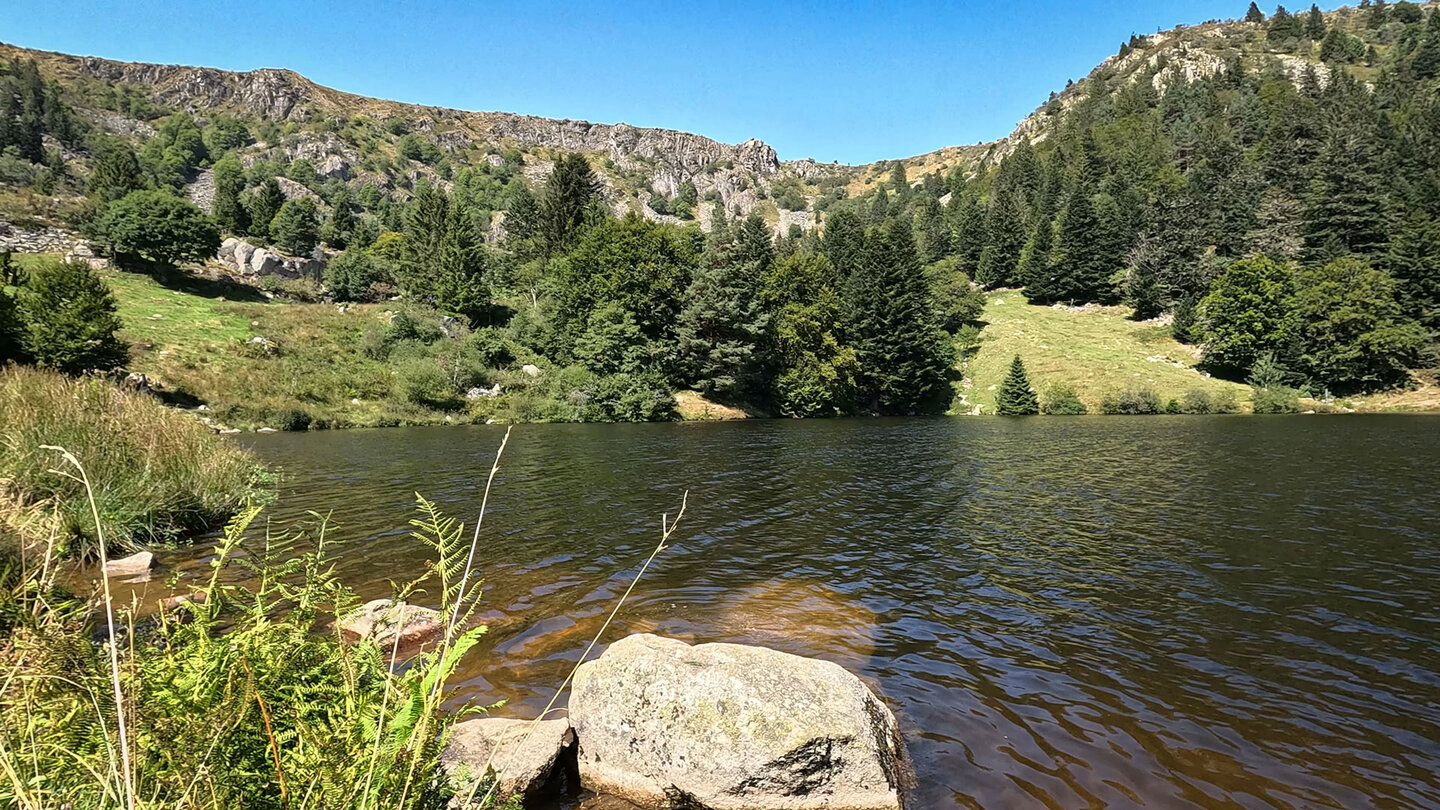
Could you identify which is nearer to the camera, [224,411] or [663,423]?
[224,411]

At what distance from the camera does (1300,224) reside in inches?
2894

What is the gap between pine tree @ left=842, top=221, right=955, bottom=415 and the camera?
63.6 meters

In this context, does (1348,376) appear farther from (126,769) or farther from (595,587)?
(126,769)

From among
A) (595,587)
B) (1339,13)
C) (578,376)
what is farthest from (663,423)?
(1339,13)

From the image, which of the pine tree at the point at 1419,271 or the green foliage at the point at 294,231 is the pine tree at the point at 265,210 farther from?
the pine tree at the point at 1419,271

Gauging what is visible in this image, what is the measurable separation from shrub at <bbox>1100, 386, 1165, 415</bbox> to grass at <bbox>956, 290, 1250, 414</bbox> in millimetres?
837

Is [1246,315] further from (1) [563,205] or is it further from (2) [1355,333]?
(1) [563,205]

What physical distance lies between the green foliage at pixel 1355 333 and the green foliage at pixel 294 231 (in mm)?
112988

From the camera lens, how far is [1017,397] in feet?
192

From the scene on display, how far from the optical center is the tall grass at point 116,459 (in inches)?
416

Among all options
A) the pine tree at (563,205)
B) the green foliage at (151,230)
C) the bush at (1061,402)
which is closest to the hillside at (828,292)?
the pine tree at (563,205)

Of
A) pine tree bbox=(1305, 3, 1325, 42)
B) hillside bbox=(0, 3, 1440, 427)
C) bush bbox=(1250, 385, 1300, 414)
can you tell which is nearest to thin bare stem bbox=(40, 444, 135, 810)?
hillside bbox=(0, 3, 1440, 427)

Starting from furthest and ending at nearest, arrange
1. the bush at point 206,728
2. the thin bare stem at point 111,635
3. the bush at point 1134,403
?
the bush at point 1134,403 < the bush at point 206,728 < the thin bare stem at point 111,635

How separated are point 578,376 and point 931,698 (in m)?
49.6
